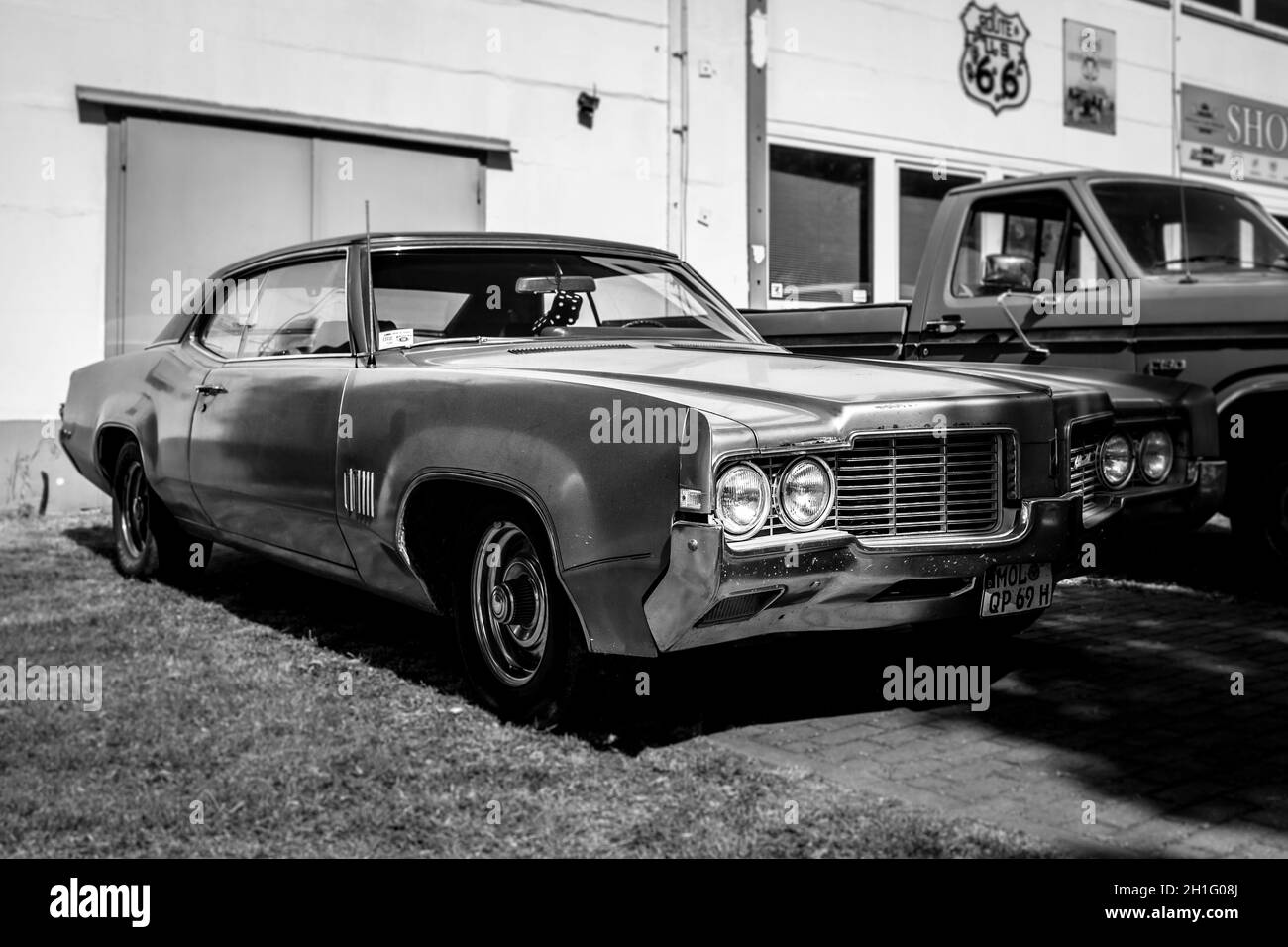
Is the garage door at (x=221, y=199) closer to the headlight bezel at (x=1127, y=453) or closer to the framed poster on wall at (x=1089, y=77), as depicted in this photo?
the headlight bezel at (x=1127, y=453)

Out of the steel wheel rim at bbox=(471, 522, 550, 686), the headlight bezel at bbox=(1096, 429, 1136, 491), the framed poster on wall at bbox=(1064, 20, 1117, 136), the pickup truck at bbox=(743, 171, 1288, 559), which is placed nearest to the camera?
the steel wheel rim at bbox=(471, 522, 550, 686)

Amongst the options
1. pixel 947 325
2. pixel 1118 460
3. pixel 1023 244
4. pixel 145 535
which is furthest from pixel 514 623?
pixel 1023 244

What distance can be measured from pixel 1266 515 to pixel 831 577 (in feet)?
11.9

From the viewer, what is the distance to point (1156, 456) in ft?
18.8

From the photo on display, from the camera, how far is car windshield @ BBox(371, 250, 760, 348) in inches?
200

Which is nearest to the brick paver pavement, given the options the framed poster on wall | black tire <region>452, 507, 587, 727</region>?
black tire <region>452, 507, 587, 727</region>

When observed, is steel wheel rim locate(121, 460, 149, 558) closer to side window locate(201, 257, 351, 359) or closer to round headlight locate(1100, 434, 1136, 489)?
side window locate(201, 257, 351, 359)

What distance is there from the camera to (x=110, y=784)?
3.74 metres

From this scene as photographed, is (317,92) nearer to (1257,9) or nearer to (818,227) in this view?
(818,227)

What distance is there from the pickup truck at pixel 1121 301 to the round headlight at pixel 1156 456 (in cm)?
70

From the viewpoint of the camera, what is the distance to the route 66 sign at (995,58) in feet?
50.7

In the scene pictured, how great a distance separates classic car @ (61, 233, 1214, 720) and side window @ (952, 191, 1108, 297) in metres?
1.25
